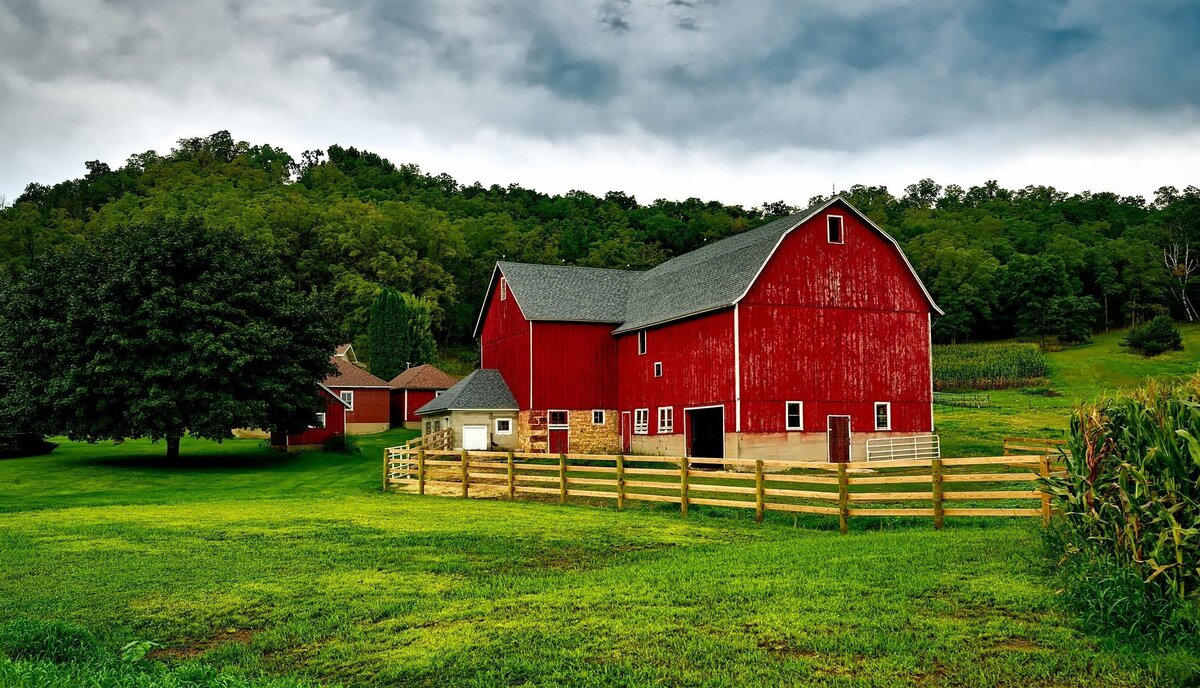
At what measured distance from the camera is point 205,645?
8.84 metres

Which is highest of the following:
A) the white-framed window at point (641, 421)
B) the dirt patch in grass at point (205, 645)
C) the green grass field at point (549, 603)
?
the white-framed window at point (641, 421)

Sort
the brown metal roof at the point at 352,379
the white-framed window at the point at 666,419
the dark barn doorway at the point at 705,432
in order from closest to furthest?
1. the dark barn doorway at the point at 705,432
2. the white-framed window at the point at 666,419
3. the brown metal roof at the point at 352,379

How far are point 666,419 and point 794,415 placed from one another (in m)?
5.84

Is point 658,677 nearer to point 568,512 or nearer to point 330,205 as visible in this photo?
point 568,512

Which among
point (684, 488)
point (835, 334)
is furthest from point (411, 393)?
point (684, 488)

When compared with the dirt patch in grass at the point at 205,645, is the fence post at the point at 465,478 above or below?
above

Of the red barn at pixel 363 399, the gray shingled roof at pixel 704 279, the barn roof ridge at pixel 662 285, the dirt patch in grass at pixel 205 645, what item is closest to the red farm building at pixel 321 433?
the barn roof ridge at pixel 662 285

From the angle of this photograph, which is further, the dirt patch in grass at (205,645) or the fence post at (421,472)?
the fence post at (421,472)

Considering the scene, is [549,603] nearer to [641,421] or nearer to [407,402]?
[641,421]

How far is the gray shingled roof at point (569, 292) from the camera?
40.5 meters

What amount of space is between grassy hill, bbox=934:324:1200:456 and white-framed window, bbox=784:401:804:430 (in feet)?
19.0

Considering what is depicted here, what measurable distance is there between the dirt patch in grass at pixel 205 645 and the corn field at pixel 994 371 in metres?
60.3

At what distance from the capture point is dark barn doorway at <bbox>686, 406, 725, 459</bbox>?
35.5 meters

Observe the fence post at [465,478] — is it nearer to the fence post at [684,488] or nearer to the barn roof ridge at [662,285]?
the fence post at [684,488]
